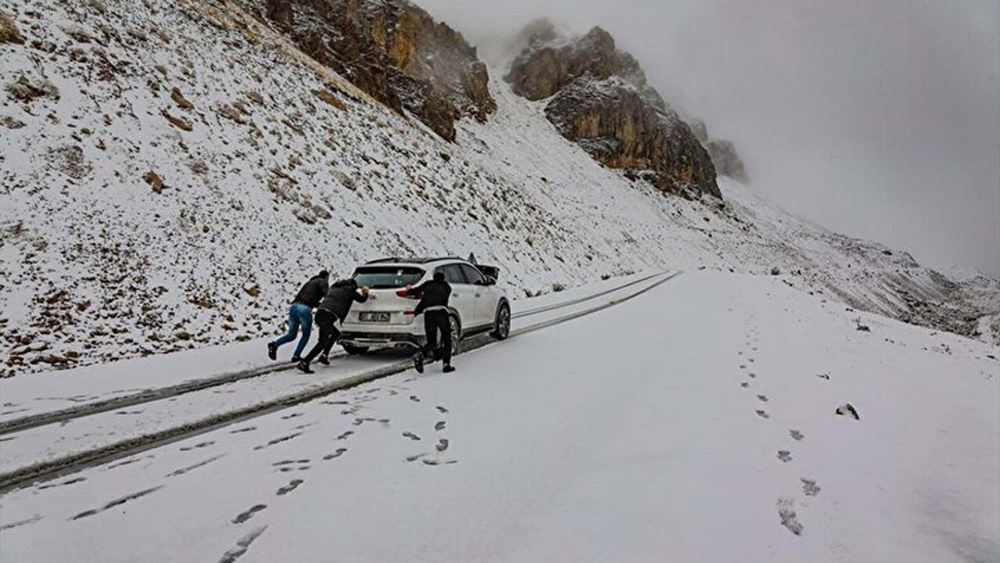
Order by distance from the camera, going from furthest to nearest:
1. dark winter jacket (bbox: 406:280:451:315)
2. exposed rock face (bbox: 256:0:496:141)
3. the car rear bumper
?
exposed rock face (bbox: 256:0:496:141) < the car rear bumper < dark winter jacket (bbox: 406:280:451:315)

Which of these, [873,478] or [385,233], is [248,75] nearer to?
[385,233]

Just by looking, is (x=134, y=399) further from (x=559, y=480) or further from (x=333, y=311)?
(x=559, y=480)

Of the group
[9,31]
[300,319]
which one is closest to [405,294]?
[300,319]

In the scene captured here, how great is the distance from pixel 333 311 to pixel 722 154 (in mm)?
173179

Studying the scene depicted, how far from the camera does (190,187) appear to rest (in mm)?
12617

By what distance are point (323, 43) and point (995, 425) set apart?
3765cm

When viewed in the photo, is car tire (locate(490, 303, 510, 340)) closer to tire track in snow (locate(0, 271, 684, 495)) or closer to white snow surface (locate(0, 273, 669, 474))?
white snow surface (locate(0, 273, 669, 474))

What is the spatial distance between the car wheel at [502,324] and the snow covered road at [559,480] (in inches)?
140

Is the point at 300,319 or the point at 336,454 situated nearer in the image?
the point at 336,454

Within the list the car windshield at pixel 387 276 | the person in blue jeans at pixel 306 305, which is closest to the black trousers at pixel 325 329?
the person in blue jeans at pixel 306 305

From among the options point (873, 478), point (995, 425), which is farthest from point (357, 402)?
point (995, 425)

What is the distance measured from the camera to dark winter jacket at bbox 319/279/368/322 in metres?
7.92

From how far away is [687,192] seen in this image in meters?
89.8

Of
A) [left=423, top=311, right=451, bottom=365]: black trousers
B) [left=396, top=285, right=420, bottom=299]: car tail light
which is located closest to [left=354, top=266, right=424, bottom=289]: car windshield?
[left=396, top=285, right=420, bottom=299]: car tail light
